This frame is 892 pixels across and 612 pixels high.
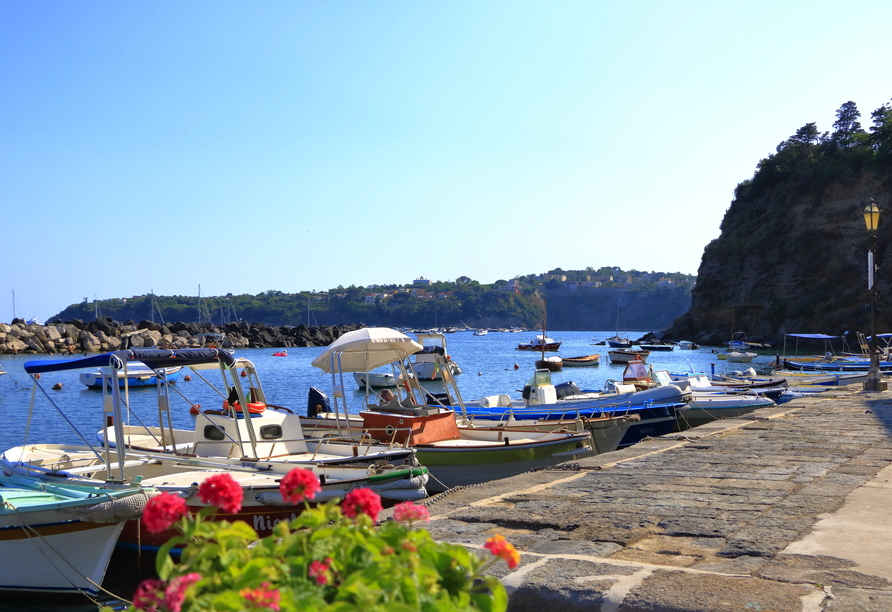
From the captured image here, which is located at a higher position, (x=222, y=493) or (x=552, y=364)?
(x=222, y=493)

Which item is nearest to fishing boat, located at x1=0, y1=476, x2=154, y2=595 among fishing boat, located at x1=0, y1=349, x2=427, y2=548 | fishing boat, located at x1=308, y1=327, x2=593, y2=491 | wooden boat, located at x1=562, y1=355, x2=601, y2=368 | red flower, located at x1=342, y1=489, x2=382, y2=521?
fishing boat, located at x1=0, y1=349, x2=427, y2=548

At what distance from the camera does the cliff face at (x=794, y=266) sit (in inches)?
3108

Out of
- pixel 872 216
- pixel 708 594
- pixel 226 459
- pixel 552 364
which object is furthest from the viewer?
pixel 552 364

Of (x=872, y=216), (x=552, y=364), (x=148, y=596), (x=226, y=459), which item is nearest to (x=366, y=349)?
(x=226, y=459)

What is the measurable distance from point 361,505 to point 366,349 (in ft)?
38.4

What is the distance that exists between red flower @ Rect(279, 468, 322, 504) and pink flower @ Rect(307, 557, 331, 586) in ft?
1.32

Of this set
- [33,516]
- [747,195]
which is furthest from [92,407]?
[747,195]

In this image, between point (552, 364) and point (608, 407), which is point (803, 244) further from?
point (608, 407)

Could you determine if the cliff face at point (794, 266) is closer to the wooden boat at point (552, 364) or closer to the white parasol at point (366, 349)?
the wooden boat at point (552, 364)

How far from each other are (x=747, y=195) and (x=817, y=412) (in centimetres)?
9279

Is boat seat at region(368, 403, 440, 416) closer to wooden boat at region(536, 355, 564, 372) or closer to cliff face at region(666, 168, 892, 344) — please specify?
wooden boat at region(536, 355, 564, 372)

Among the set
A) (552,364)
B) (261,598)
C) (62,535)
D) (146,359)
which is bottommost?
(552,364)

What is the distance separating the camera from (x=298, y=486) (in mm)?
2574

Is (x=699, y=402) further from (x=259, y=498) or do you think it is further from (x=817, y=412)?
(x=259, y=498)
